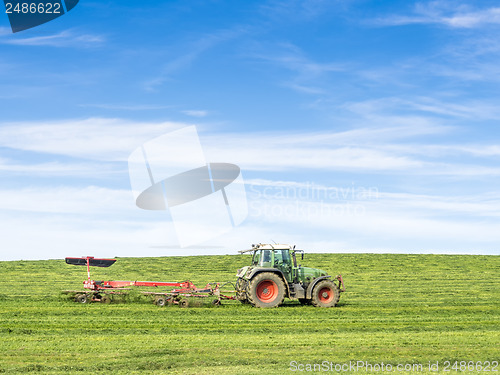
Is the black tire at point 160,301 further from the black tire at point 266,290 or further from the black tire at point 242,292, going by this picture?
the black tire at point 266,290

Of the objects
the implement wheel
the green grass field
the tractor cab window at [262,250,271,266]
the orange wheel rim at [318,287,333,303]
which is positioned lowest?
the green grass field

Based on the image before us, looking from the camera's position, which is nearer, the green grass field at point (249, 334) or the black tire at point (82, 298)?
the green grass field at point (249, 334)

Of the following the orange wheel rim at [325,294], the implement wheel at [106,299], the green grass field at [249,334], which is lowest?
the green grass field at [249,334]

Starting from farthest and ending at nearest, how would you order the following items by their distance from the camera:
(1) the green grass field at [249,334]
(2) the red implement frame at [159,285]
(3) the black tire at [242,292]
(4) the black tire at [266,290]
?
(3) the black tire at [242,292]
(2) the red implement frame at [159,285]
(4) the black tire at [266,290]
(1) the green grass field at [249,334]

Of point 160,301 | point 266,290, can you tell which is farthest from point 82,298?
point 266,290

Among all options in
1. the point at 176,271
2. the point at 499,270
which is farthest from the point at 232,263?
the point at 499,270

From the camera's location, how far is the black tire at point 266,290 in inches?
695

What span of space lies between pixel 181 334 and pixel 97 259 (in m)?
7.28

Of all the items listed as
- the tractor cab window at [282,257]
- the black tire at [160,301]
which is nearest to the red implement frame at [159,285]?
the black tire at [160,301]

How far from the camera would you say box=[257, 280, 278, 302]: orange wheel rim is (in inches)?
706

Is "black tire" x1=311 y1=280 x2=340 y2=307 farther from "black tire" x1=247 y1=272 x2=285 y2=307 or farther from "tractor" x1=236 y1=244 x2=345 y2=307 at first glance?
"black tire" x1=247 y1=272 x2=285 y2=307

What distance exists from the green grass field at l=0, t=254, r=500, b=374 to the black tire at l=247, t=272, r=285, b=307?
0.50 meters

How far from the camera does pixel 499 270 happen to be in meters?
35.2

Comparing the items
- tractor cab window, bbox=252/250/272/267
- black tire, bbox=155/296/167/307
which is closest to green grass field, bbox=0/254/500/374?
black tire, bbox=155/296/167/307
